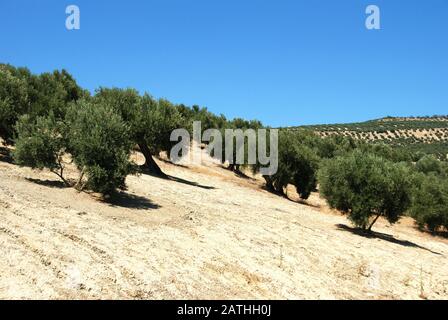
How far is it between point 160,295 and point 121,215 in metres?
6.57

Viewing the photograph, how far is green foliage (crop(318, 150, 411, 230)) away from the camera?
2489cm

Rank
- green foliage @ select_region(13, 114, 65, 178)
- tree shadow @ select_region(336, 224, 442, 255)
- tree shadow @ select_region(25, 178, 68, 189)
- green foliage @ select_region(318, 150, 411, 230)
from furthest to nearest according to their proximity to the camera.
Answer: green foliage @ select_region(318, 150, 411, 230) < tree shadow @ select_region(336, 224, 442, 255) < tree shadow @ select_region(25, 178, 68, 189) < green foliage @ select_region(13, 114, 65, 178)

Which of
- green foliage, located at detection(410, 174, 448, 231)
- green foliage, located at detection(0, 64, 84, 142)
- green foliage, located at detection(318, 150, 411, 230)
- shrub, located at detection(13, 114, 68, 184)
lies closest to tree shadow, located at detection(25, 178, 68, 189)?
shrub, located at detection(13, 114, 68, 184)

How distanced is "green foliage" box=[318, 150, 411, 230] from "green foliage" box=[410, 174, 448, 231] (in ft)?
33.4

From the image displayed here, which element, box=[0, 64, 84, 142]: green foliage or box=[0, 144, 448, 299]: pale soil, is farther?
box=[0, 64, 84, 142]: green foliage

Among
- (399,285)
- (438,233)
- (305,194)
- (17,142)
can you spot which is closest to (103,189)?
(17,142)

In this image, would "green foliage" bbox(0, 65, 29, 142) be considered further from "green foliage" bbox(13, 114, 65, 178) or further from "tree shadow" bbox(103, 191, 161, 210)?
"tree shadow" bbox(103, 191, 161, 210)

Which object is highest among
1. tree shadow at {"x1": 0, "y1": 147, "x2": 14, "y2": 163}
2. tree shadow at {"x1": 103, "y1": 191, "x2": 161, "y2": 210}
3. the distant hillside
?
the distant hillside

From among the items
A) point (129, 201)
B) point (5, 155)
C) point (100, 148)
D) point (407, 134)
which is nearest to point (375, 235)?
point (129, 201)

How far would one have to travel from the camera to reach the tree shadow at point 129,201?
61.6ft

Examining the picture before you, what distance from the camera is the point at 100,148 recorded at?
19.0 meters

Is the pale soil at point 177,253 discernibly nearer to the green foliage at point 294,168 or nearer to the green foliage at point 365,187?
the green foliage at point 365,187
